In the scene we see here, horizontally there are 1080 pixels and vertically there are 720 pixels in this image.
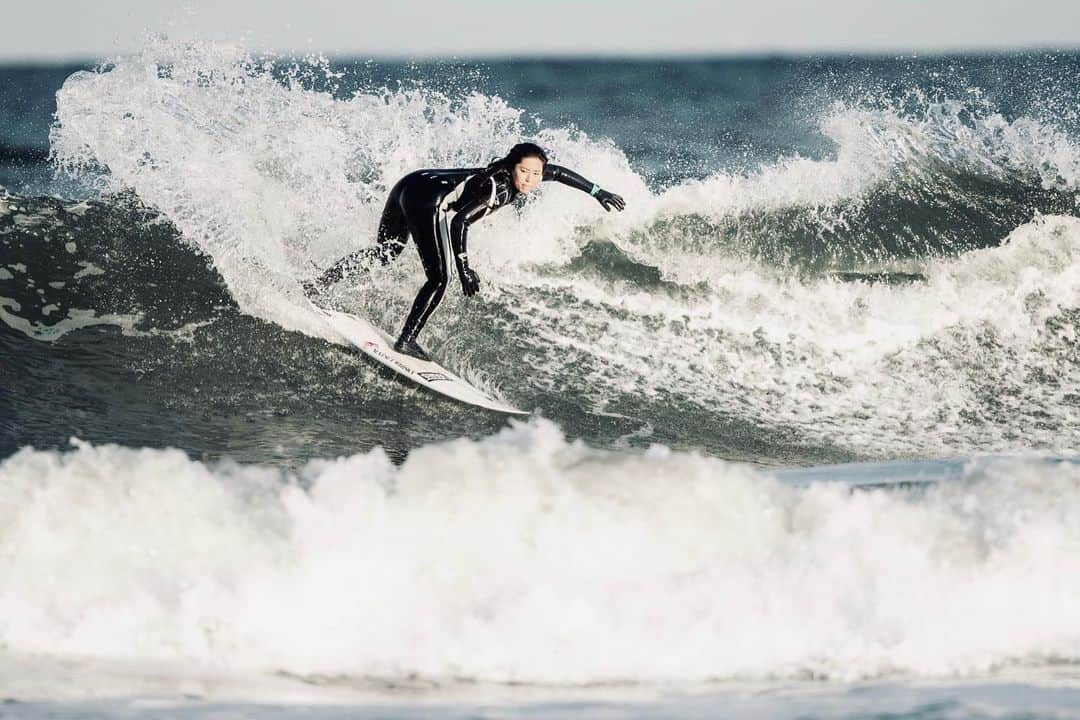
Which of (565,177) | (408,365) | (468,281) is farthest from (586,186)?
(408,365)

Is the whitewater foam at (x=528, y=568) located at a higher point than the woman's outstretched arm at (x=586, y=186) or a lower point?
lower

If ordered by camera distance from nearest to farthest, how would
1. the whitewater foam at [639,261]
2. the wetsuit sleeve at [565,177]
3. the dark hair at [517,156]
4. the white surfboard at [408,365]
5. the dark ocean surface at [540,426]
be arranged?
the dark ocean surface at [540,426] < the dark hair at [517,156] < the wetsuit sleeve at [565,177] < the white surfboard at [408,365] < the whitewater foam at [639,261]

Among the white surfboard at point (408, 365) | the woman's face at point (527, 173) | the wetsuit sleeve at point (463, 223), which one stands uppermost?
the woman's face at point (527, 173)

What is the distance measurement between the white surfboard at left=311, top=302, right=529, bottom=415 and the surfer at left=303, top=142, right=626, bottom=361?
0.08 m

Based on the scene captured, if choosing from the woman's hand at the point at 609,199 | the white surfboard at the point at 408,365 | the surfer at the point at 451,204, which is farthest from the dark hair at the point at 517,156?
the white surfboard at the point at 408,365

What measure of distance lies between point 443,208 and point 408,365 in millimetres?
1017

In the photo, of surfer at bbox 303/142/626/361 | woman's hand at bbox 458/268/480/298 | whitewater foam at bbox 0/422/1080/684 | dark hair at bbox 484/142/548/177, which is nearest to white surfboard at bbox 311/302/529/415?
surfer at bbox 303/142/626/361

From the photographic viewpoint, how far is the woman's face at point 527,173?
21.0 feet

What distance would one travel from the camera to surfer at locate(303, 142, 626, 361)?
6.48 m

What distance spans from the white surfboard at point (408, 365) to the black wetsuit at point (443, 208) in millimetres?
137

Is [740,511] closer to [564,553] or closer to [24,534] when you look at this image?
[564,553]

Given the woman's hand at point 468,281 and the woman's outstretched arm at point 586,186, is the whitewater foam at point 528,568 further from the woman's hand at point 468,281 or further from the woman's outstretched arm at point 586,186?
the woman's outstretched arm at point 586,186

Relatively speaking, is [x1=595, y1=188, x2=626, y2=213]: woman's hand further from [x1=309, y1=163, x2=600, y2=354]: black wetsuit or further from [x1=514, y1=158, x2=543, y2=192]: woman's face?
[x1=514, y1=158, x2=543, y2=192]: woman's face

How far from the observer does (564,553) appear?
390 centimetres
